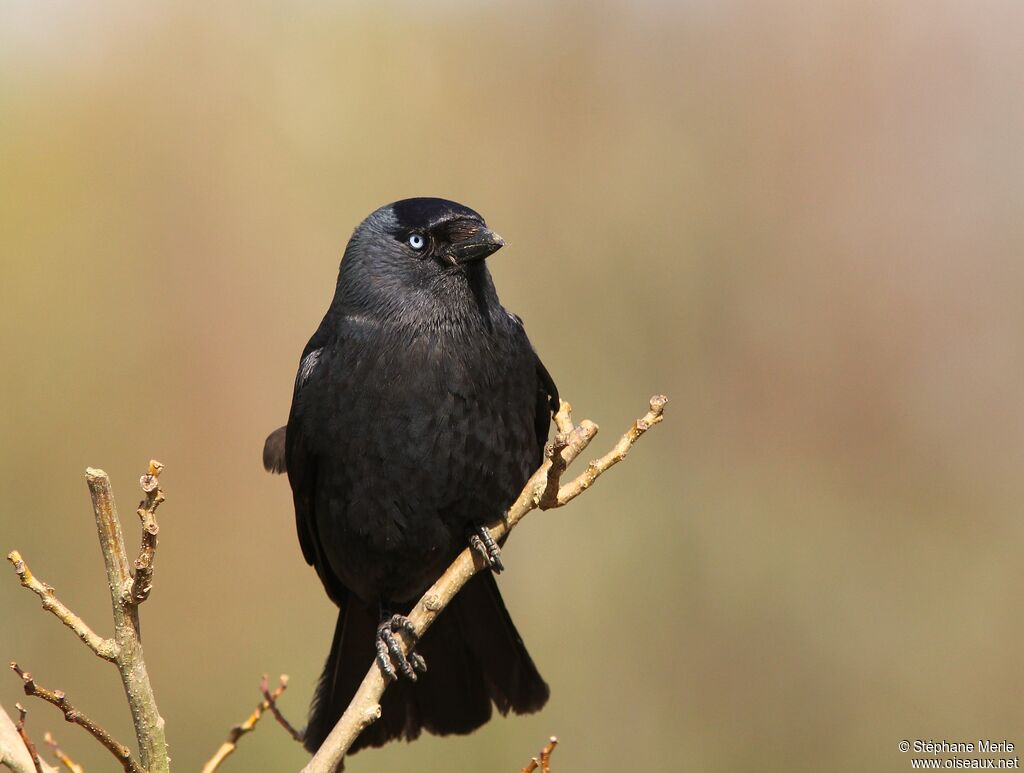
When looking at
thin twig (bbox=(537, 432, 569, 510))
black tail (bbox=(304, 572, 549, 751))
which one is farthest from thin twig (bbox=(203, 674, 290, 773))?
black tail (bbox=(304, 572, 549, 751))

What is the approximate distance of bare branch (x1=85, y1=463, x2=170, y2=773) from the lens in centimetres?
271

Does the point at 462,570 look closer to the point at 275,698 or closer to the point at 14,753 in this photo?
the point at 275,698

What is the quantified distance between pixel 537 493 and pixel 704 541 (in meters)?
3.65

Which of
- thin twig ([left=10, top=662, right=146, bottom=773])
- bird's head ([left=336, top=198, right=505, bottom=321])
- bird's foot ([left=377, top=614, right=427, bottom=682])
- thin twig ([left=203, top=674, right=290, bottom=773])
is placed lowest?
thin twig ([left=10, top=662, right=146, bottom=773])

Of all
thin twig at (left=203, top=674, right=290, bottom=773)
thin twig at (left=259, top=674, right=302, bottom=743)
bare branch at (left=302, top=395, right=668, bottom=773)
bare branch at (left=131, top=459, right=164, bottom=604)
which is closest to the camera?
bare branch at (left=131, top=459, right=164, bottom=604)

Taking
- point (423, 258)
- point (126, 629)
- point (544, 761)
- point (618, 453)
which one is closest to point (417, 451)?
point (423, 258)

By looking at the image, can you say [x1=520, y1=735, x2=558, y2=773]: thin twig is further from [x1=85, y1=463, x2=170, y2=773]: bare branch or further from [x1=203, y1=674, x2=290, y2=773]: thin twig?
[x1=85, y1=463, x2=170, y2=773]: bare branch

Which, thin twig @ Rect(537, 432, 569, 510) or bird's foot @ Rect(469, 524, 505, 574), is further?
bird's foot @ Rect(469, 524, 505, 574)

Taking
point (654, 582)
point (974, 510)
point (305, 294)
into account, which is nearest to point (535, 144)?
point (305, 294)

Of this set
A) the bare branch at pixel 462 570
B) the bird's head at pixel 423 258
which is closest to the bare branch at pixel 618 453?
the bare branch at pixel 462 570

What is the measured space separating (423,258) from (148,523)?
2.15m

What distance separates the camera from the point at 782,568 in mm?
6945

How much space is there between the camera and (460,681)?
4.87 meters

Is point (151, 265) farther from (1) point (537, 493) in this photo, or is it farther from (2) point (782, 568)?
(1) point (537, 493)
